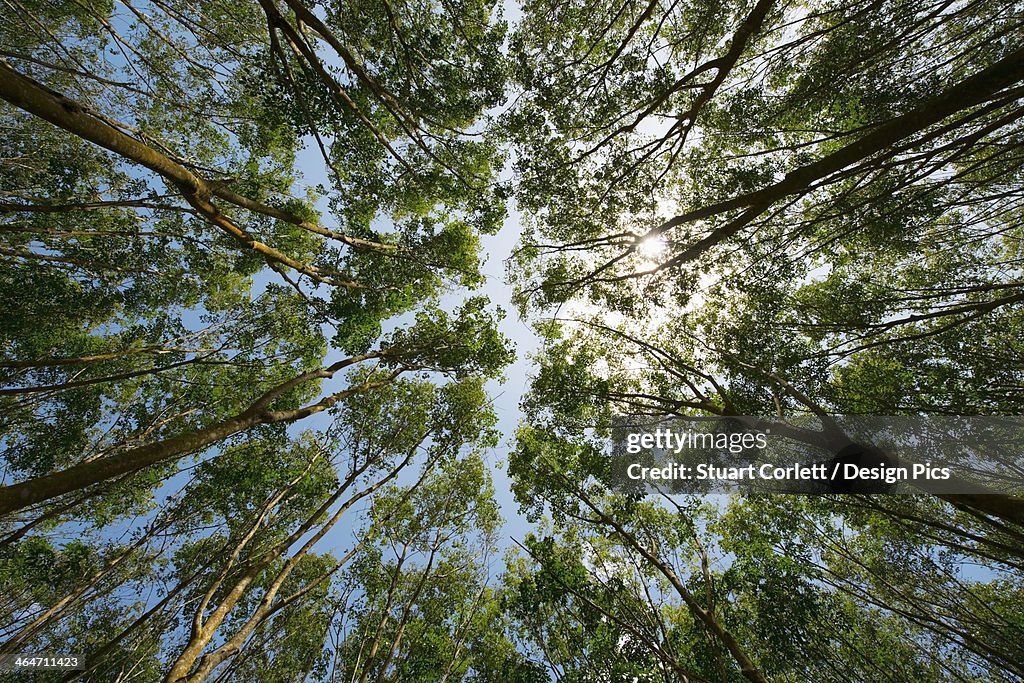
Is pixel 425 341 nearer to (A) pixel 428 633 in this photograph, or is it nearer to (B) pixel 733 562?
(A) pixel 428 633

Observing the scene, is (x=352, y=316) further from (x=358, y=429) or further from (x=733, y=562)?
(x=733, y=562)

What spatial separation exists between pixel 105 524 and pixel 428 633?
8.64m

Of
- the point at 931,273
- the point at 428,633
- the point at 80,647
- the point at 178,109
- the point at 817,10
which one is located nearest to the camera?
the point at 817,10

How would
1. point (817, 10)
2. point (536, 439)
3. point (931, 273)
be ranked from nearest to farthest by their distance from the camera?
point (817, 10), point (931, 273), point (536, 439)

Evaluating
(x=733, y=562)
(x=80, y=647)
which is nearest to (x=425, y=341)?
(x=733, y=562)

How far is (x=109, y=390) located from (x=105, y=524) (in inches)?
133

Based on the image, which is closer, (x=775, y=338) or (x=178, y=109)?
(x=775, y=338)

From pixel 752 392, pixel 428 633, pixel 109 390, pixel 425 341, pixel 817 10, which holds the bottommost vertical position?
pixel 428 633

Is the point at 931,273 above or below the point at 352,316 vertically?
above

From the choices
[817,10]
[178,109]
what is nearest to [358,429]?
[178,109]

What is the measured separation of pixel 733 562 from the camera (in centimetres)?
820

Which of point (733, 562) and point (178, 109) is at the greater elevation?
point (178, 109)

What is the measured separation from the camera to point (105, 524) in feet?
31.6

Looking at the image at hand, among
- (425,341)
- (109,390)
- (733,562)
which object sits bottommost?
(733,562)
